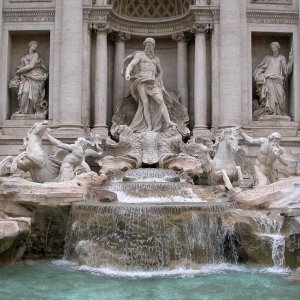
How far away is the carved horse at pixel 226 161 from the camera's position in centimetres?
1370

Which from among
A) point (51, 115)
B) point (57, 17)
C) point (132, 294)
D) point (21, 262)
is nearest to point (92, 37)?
point (57, 17)

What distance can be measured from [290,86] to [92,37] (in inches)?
273

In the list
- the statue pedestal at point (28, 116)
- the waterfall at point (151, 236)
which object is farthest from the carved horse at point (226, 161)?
the statue pedestal at point (28, 116)

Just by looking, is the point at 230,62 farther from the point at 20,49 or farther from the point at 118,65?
the point at 20,49

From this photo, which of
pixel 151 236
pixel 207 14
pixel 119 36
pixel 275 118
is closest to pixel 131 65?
pixel 119 36

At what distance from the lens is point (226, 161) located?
1395 centimetres

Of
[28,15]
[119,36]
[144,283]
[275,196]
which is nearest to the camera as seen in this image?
[144,283]

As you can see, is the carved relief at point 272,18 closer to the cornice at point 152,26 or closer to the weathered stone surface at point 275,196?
the cornice at point 152,26

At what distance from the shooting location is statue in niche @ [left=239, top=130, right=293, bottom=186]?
43.2ft

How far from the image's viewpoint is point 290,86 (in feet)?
58.5

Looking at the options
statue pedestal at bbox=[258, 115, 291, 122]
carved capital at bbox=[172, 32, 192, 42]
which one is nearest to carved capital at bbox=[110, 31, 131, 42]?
carved capital at bbox=[172, 32, 192, 42]

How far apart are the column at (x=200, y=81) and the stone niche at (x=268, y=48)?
178 cm

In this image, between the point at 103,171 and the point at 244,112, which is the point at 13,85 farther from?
the point at 244,112

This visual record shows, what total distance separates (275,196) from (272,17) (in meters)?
8.30
